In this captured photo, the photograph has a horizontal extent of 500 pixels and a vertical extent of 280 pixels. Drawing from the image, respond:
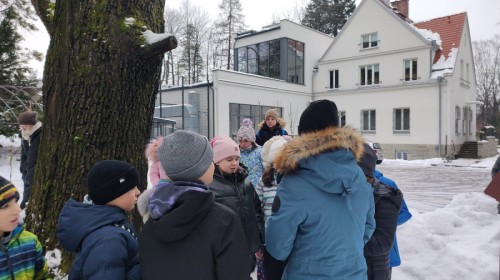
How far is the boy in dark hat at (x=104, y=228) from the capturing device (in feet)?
5.46

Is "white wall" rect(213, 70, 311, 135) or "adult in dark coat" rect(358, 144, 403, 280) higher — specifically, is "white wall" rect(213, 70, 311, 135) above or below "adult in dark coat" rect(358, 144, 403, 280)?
above

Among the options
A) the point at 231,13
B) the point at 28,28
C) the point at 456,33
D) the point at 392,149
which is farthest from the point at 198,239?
the point at 231,13

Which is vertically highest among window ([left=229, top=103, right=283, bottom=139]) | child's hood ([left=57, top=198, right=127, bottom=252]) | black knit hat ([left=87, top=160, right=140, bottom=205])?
window ([left=229, top=103, right=283, bottom=139])

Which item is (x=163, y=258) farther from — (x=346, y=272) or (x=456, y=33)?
(x=456, y=33)

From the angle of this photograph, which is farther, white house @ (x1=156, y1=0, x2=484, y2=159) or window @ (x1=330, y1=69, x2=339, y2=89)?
window @ (x1=330, y1=69, x2=339, y2=89)

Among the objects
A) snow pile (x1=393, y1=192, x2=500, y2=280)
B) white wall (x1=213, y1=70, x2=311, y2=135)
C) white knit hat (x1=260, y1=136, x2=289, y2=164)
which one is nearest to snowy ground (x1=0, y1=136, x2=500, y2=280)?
snow pile (x1=393, y1=192, x2=500, y2=280)

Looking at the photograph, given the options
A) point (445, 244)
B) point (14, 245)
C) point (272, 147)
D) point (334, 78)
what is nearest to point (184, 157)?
point (14, 245)

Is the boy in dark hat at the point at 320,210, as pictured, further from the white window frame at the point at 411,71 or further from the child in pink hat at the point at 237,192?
the white window frame at the point at 411,71

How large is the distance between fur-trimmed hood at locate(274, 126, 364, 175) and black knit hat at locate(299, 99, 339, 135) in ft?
0.15

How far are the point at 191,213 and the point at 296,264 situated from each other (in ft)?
3.16

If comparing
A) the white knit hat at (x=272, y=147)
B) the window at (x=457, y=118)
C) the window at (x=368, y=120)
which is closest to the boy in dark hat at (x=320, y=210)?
the white knit hat at (x=272, y=147)

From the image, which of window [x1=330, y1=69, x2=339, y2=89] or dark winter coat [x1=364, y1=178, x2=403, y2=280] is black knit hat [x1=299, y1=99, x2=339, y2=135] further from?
window [x1=330, y1=69, x2=339, y2=89]

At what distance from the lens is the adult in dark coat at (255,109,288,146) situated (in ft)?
19.5

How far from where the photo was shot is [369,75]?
25.6m
